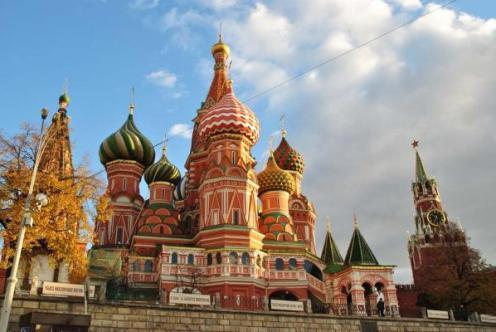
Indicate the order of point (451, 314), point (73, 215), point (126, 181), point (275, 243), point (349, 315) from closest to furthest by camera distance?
point (73, 215), point (349, 315), point (451, 314), point (275, 243), point (126, 181)

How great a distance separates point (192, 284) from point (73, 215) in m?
11.0

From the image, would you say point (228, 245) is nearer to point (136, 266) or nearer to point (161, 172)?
point (136, 266)

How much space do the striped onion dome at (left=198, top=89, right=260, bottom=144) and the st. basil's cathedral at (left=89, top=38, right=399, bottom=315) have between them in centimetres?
7

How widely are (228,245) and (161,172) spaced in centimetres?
1255

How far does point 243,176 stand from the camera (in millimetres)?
31750

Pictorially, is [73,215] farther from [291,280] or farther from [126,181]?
[126,181]

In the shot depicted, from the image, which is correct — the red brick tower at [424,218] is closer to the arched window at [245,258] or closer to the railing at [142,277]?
the arched window at [245,258]

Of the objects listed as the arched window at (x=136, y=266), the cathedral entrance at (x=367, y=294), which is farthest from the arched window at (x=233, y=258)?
the cathedral entrance at (x=367, y=294)

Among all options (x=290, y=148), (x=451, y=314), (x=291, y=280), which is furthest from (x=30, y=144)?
(x=290, y=148)

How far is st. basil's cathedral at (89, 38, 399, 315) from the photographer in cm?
2847

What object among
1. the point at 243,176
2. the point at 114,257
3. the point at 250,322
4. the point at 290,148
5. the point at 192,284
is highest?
the point at 290,148

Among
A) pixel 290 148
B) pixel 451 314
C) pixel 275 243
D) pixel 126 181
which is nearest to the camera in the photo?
pixel 451 314

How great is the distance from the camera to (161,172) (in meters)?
39.4

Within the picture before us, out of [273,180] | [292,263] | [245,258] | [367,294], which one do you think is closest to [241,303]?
[245,258]
